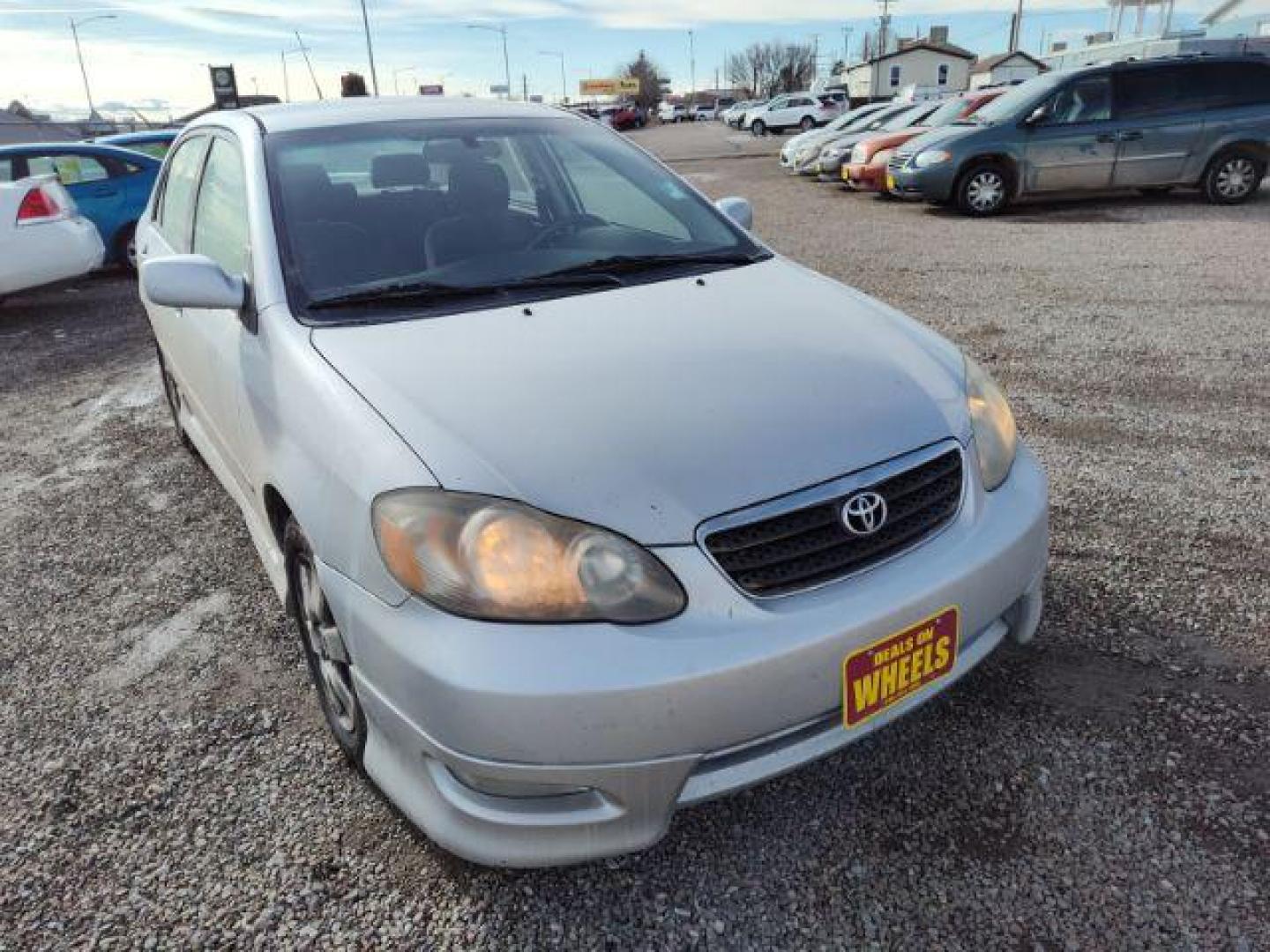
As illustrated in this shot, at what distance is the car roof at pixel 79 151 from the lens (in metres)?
8.80

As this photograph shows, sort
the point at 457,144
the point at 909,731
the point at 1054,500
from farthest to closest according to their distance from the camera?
the point at 1054,500 → the point at 457,144 → the point at 909,731

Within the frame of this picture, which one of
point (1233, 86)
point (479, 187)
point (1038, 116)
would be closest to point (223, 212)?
point (479, 187)

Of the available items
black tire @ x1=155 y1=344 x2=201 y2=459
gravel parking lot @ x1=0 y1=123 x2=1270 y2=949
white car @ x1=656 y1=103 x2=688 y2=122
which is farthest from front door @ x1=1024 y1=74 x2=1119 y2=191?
white car @ x1=656 y1=103 x2=688 y2=122

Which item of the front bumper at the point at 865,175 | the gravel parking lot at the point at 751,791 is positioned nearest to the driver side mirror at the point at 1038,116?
the front bumper at the point at 865,175

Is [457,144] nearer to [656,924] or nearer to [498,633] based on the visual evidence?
[498,633]

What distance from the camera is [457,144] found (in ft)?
9.62

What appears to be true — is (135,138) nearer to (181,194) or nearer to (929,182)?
(181,194)

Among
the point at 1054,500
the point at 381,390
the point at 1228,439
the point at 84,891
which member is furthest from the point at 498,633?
the point at 1228,439

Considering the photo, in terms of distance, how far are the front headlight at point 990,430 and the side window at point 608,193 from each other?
1142 millimetres

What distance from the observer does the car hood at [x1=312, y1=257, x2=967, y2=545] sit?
1686 millimetres

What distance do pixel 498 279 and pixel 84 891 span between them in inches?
68.7

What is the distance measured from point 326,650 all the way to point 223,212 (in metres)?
1.63

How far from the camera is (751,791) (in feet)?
7.03

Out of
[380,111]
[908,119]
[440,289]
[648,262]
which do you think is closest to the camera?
[440,289]
